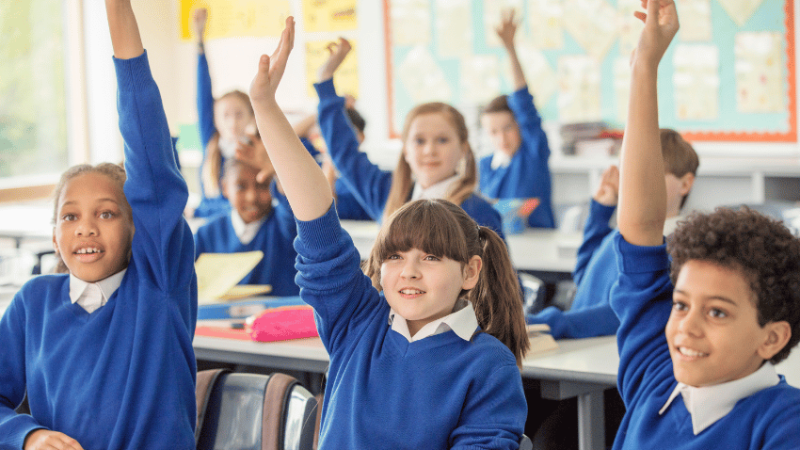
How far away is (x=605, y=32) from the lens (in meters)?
4.95

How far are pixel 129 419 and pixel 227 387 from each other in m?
0.19

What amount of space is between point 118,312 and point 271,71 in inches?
22.4

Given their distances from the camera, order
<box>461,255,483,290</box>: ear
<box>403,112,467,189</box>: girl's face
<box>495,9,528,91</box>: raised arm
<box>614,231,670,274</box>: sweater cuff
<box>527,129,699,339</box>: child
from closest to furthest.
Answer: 1. <box>614,231,670,274</box>: sweater cuff
2. <box>461,255,483,290</box>: ear
3. <box>527,129,699,339</box>: child
4. <box>403,112,467,189</box>: girl's face
5. <box>495,9,528,91</box>: raised arm

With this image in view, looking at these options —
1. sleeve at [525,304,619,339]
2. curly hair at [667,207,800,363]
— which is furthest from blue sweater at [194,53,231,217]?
curly hair at [667,207,800,363]

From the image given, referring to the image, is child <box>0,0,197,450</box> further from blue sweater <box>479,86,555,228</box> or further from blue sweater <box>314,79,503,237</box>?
blue sweater <box>479,86,555,228</box>

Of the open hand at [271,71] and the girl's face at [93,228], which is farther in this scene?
the girl's face at [93,228]

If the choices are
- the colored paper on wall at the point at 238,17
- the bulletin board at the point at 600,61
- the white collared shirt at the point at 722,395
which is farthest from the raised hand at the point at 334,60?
the colored paper on wall at the point at 238,17

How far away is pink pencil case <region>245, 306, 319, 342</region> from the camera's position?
216 centimetres

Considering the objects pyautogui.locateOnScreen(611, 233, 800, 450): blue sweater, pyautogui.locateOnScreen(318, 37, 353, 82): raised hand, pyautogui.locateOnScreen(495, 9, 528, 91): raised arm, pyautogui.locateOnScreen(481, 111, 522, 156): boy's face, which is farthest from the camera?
pyautogui.locateOnScreen(481, 111, 522, 156): boy's face

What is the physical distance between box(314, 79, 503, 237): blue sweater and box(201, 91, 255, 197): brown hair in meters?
1.03

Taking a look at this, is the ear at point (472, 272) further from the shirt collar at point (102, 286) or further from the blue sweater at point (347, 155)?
the blue sweater at point (347, 155)

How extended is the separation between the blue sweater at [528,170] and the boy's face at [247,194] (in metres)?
1.64

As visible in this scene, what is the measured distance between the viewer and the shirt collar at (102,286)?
4.99ft

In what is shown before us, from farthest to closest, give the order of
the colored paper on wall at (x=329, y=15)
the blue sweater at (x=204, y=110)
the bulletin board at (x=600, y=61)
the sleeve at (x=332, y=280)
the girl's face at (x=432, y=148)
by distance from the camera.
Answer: the colored paper on wall at (x=329, y=15) → the bulletin board at (x=600, y=61) → the blue sweater at (x=204, y=110) → the girl's face at (x=432, y=148) → the sleeve at (x=332, y=280)
